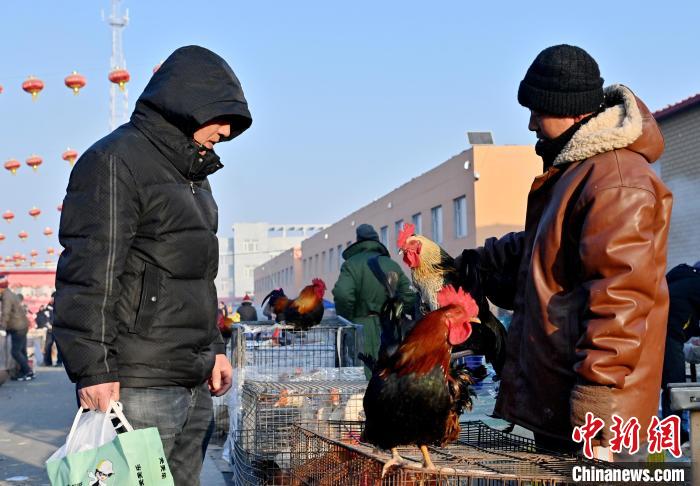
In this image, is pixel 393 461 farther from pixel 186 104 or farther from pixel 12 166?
pixel 12 166

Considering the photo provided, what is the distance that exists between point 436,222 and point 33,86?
1779 cm

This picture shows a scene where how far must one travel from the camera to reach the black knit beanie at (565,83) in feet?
10.9

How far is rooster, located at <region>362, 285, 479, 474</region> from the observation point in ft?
11.8

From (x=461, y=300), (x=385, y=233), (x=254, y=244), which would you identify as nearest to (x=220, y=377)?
(x=461, y=300)

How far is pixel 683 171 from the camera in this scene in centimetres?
2120

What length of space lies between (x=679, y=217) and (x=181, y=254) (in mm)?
20288

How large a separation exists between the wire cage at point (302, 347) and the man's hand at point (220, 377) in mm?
3165

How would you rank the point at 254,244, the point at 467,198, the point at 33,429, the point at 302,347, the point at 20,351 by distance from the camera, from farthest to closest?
1. the point at 254,244
2. the point at 467,198
3. the point at 20,351
4. the point at 33,429
5. the point at 302,347

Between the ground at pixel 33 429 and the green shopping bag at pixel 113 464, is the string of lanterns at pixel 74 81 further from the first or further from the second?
the green shopping bag at pixel 113 464

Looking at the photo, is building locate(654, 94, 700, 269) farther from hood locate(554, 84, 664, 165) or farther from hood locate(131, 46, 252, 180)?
hood locate(131, 46, 252, 180)

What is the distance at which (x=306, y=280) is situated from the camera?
73.9m

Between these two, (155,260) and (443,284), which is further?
(443,284)

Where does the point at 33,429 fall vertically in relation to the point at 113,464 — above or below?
below

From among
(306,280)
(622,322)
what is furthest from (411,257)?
(306,280)
